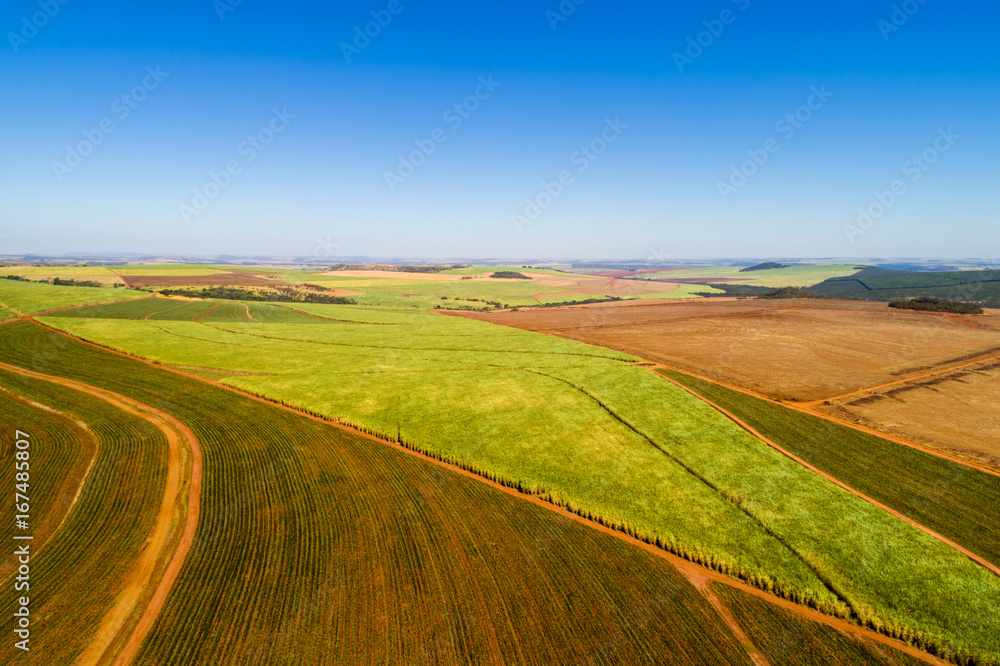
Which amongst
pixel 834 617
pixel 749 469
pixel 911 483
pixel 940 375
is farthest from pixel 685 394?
pixel 940 375

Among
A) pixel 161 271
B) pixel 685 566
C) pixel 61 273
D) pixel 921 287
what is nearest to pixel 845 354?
pixel 685 566

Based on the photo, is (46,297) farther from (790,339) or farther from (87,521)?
(790,339)

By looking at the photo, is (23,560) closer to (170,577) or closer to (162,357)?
(170,577)

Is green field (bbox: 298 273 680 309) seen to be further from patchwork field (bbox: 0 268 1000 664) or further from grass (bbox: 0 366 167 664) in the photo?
grass (bbox: 0 366 167 664)

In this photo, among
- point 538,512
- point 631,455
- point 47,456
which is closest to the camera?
point 538,512

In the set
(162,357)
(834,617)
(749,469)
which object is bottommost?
(834,617)

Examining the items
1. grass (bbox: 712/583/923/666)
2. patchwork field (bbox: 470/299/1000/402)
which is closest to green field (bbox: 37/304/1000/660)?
grass (bbox: 712/583/923/666)
